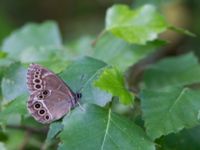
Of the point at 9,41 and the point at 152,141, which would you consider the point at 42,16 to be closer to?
the point at 9,41

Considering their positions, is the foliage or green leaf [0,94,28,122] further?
green leaf [0,94,28,122]

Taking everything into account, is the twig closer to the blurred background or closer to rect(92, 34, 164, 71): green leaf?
rect(92, 34, 164, 71): green leaf

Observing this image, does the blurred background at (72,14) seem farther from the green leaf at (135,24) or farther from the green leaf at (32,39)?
the green leaf at (135,24)

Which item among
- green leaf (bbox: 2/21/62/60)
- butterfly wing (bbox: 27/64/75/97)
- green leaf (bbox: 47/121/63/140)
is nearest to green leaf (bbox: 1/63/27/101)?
butterfly wing (bbox: 27/64/75/97)

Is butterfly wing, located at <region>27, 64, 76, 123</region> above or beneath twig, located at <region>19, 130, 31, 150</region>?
above

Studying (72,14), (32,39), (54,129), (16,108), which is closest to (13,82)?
(16,108)

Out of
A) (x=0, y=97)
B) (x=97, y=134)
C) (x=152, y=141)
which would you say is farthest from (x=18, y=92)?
(x=152, y=141)
